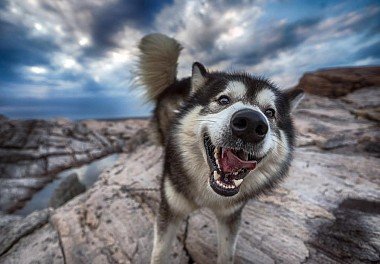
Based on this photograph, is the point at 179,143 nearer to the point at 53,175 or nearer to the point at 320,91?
the point at 53,175

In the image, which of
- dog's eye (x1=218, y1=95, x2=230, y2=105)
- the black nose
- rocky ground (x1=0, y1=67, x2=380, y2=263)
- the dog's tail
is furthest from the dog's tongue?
the dog's tail

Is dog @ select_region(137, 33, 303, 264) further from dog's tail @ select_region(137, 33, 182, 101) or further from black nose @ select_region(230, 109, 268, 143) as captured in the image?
dog's tail @ select_region(137, 33, 182, 101)

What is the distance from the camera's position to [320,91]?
11164 millimetres

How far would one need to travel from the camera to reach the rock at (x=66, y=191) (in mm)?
5742

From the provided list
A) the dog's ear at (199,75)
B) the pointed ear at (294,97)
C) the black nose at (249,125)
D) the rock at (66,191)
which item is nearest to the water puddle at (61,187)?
the rock at (66,191)

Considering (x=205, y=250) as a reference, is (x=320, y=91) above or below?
above

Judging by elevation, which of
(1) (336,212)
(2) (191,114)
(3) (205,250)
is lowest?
(3) (205,250)

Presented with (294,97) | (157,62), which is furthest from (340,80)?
(294,97)

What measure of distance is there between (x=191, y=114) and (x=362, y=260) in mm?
2329

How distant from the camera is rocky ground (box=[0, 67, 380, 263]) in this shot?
2.84 metres

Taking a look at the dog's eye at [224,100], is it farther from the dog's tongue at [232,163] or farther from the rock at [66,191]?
the rock at [66,191]

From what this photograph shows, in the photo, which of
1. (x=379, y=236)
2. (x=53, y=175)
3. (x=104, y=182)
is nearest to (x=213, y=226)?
(x=379, y=236)

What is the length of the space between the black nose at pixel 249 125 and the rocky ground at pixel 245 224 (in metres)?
1.76

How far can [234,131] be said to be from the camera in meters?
1.80
